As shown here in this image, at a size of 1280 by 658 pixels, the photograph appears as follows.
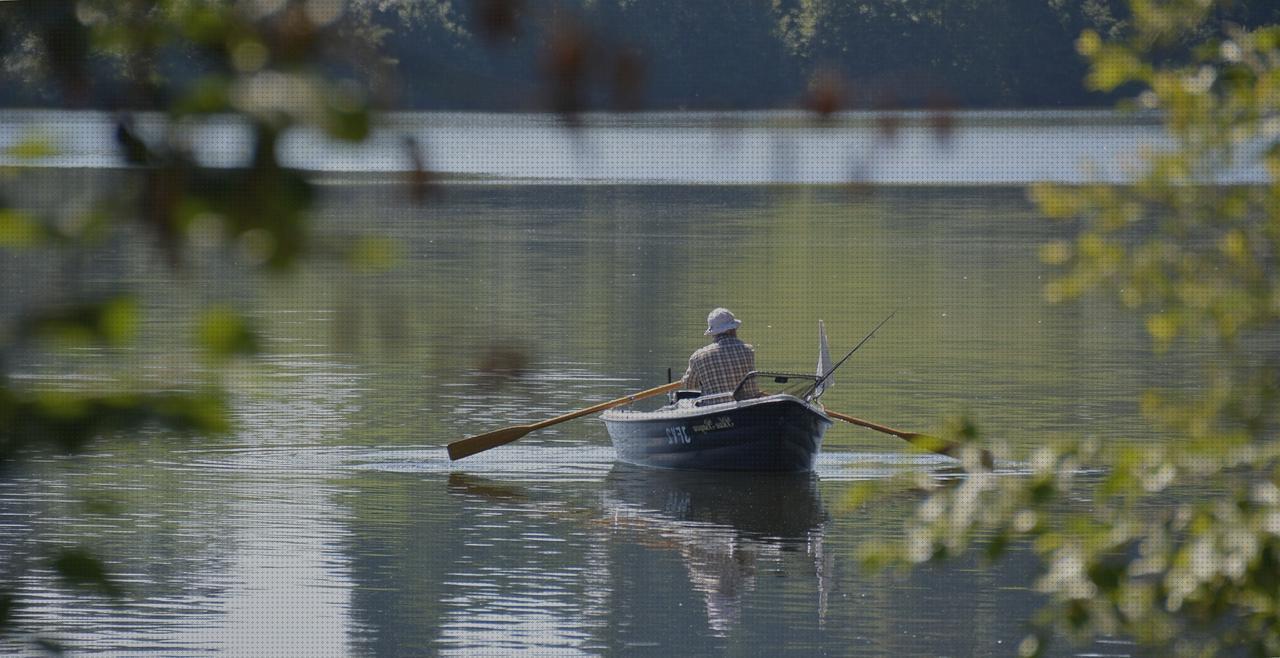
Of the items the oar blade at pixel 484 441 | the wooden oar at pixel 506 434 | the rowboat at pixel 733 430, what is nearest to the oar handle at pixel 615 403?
the wooden oar at pixel 506 434

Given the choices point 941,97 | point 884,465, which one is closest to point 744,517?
point 884,465

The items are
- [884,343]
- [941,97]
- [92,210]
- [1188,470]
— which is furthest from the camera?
[884,343]

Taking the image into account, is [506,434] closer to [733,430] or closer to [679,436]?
[679,436]

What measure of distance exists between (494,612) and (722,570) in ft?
7.60

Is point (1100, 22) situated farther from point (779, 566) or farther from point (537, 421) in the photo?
point (537, 421)

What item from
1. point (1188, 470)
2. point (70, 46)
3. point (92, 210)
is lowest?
point (1188, 470)

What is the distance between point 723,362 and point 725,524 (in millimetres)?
2072

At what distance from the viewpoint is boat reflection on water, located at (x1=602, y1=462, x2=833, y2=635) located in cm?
1384

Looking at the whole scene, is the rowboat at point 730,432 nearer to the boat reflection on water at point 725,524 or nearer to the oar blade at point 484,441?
the boat reflection on water at point 725,524

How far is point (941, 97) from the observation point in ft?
6.98

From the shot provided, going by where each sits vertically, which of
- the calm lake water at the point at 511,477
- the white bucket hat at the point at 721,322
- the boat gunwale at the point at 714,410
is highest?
the white bucket hat at the point at 721,322

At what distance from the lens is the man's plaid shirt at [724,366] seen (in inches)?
695

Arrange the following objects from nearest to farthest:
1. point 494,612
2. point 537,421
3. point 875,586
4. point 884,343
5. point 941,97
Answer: point 941,97
point 494,612
point 875,586
point 537,421
point 884,343

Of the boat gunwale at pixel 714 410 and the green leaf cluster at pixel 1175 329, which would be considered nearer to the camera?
the green leaf cluster at pixel 1175 329
